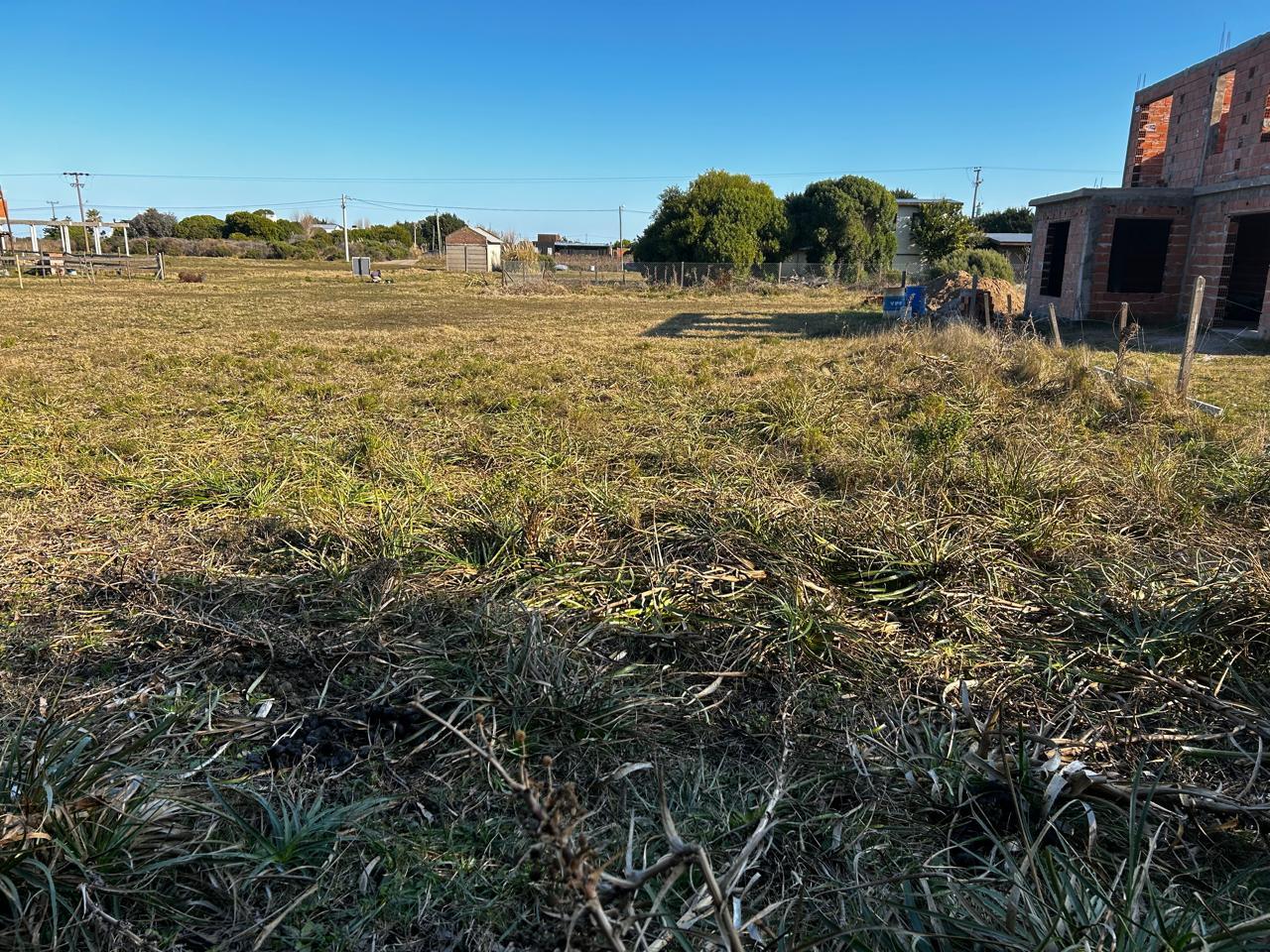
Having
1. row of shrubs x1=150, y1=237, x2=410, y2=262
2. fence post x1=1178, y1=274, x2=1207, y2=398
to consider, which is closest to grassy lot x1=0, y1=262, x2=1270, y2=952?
fence post x1=1178, y1=274, x2=1207, y2=398

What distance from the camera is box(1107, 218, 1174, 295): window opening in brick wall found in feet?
57.1

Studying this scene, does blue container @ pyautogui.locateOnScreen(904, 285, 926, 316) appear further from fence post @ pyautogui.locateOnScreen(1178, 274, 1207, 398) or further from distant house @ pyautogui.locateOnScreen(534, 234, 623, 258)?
distant house @ pyautogui.locateOnScreen(534, 234, 623, 258)

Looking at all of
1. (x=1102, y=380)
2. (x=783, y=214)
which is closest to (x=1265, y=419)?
(x=1102, y=380)

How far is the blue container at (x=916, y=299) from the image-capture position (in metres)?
17.1

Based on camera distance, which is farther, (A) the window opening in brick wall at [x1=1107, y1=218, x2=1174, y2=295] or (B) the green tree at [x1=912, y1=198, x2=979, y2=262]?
(B) the green tree at [x1=912, y1=198, x2=979, y2=262]

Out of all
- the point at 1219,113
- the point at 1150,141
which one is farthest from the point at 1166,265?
the point at 1150,141

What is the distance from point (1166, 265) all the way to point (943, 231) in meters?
24.7

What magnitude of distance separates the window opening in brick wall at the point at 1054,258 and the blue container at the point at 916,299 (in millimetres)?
3745

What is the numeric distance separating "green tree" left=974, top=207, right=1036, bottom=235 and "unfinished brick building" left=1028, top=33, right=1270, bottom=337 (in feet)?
151

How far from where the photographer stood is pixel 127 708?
8.85ft

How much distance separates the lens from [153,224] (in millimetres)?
76750

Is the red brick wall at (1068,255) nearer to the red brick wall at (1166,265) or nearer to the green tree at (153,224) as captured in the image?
the red brick wall at (1166,265)

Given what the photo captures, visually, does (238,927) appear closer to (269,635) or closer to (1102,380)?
(269,635)

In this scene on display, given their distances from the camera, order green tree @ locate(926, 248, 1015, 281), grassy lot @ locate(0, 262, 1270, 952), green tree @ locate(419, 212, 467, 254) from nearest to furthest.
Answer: grassy lot @ locate(0, 262, 1270, 952), green tree @ locate(926, 248, 1015, 281), green tree @ locate(419, 212, 467, 254)
